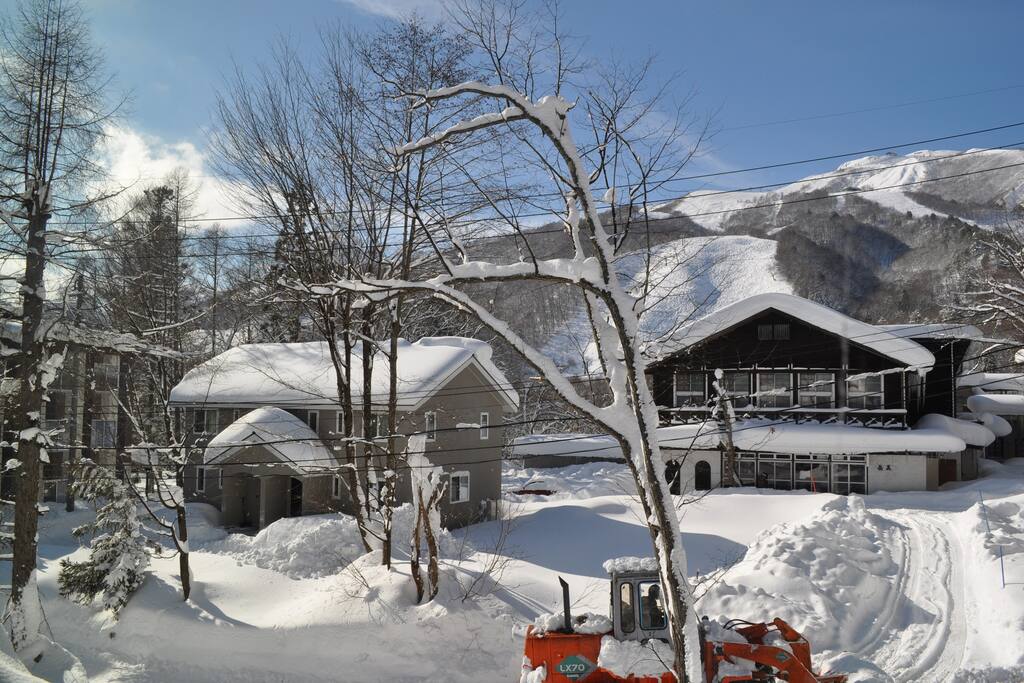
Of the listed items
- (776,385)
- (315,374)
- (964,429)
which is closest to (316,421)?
(315,374)

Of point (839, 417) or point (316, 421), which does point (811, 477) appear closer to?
point (839, 417)

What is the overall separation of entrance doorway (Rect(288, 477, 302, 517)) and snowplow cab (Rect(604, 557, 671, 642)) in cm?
1727

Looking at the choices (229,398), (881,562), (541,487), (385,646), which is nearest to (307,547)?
(385,646)

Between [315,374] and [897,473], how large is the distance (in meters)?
22.7

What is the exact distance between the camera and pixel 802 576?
48.3ft

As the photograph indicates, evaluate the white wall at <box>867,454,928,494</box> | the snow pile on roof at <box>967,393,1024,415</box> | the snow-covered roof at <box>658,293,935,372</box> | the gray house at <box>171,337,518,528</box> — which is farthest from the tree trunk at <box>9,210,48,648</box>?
the snow pile on roof at <box>967,393,1024,415</box>

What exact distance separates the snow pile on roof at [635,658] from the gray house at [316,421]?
38.6 feet

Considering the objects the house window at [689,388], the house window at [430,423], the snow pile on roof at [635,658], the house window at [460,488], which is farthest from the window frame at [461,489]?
the snow pile on roof at [635,658]

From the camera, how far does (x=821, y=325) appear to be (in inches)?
1155

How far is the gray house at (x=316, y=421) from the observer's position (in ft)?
76.4

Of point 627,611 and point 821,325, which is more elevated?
point 821,325

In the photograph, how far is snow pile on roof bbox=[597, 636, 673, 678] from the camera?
10031 mm

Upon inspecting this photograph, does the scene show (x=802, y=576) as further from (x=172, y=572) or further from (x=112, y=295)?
(x=112, y=295)

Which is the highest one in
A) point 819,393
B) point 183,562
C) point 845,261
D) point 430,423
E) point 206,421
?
point 845,261
